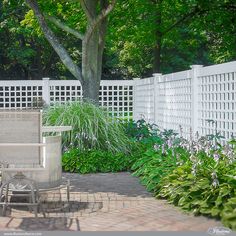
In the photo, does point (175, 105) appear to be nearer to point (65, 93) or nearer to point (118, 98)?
point (118, 98)

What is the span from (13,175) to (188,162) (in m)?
1.89

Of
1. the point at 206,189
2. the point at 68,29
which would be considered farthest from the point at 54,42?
the point at 206,189

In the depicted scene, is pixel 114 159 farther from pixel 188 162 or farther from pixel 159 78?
pixel 159 78

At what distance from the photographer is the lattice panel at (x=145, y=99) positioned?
11003mm

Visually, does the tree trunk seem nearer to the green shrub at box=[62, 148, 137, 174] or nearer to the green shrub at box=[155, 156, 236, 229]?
the green shrub at box=[62, 148, 137, 174]

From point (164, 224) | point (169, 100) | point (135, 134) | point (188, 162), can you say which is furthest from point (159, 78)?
point (164, 224)

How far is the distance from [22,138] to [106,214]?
1109mm

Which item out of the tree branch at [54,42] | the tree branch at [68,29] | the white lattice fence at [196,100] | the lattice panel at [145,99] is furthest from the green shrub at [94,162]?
the lattice panel at [145,99]

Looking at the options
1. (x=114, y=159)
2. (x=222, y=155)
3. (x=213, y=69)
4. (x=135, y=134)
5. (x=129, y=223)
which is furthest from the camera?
(x=135, y=134)

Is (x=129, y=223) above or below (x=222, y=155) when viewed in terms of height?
below

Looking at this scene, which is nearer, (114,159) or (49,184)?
(49,184)

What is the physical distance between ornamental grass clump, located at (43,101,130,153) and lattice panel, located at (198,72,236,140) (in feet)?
4.77

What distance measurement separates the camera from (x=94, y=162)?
753cm

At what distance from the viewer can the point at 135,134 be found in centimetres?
918
